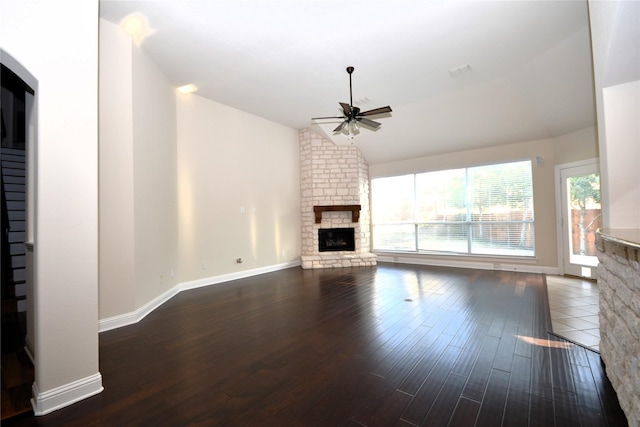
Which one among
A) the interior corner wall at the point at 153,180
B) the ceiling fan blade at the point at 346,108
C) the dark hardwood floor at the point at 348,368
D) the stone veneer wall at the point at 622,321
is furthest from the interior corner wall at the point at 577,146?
the interior corner wall at the point at 153,180

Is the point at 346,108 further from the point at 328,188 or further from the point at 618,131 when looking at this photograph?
the point at 328,188

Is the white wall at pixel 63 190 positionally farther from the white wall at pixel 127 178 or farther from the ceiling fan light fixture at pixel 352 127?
the ceiling fan light fixture at pixel 352 127

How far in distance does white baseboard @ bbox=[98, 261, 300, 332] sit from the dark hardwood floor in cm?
13

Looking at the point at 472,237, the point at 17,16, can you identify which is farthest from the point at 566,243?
the point at 17,16

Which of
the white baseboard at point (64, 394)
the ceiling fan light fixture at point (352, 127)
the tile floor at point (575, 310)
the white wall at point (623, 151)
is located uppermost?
the ceiling fan light fixture at point (352, 127)

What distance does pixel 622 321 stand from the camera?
158cm

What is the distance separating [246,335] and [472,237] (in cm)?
522

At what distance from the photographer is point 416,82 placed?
434cm

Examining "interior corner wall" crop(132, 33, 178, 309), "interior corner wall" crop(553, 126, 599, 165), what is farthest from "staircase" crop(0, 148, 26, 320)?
"interior corner wall" crop(553, 126, 599, 165)

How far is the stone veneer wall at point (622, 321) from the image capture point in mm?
1350

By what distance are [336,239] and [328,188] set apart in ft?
4.21

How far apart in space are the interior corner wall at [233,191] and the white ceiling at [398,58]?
0.52m

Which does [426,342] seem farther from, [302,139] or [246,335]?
[302,139]

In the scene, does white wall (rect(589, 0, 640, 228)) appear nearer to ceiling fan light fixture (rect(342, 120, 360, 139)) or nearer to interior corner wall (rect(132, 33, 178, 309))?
ceiling fan light fixture (rect(342, 120, 360, 139))
